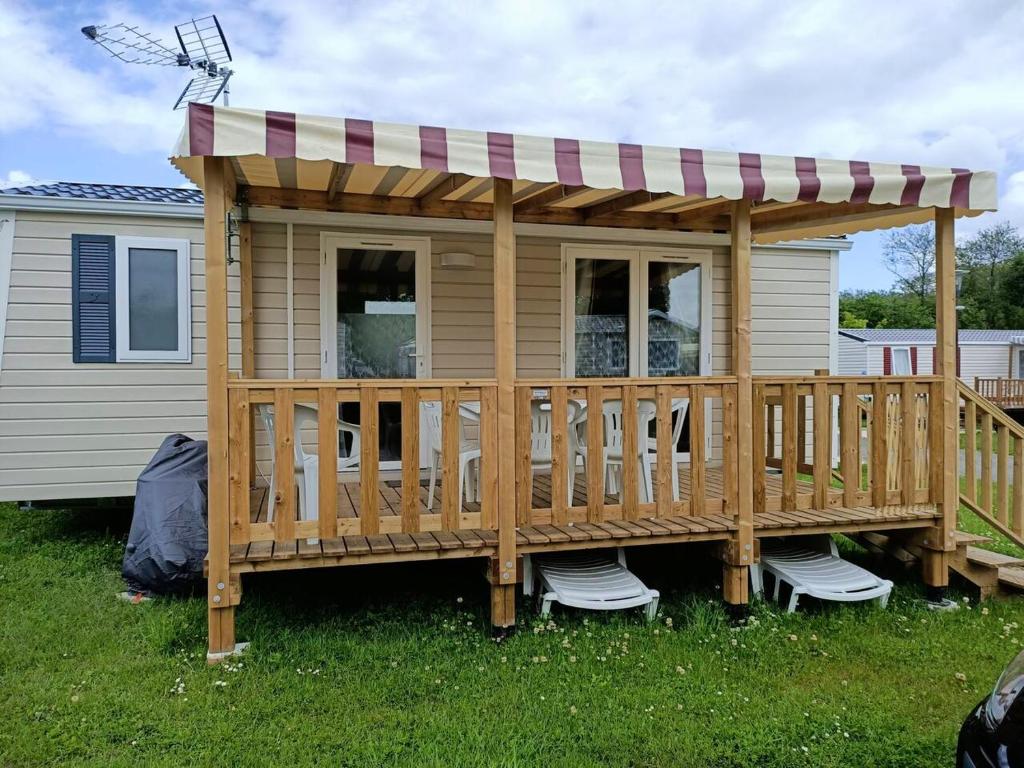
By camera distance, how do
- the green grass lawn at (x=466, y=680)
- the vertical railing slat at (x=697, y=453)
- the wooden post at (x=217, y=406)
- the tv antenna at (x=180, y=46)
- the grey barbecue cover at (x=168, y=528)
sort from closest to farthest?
the green grass lawn at (x=466, y=680)
the wooden post at (x=217, y=406)
the vertical railing slat at (x=697, y=453)
the grey barbecue cover at (x=168, y=528)
the tv antenna at (x=180, y=46)

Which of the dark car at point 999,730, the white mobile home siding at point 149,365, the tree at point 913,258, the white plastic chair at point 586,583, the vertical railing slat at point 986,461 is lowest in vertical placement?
the white plastic chair at point 586,583

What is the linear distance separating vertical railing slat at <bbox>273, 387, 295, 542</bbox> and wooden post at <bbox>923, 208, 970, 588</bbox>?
3.72 meters

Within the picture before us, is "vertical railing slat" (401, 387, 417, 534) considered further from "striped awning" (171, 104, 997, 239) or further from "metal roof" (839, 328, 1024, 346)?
"metal roof" (839, 328, 1024, 346)

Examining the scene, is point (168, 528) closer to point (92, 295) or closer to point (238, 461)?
point (238, 461)

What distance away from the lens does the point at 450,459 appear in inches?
151

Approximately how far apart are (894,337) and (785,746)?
2362 cm

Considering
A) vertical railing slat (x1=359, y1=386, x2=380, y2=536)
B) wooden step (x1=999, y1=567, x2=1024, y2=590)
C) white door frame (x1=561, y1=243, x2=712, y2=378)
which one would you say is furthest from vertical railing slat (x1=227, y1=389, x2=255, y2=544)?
wooden step (x1=999, y1=567, x2=1024, y2=590)

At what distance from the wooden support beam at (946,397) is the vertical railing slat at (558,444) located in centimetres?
231

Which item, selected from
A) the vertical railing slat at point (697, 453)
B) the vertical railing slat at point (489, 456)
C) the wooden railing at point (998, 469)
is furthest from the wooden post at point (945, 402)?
the vertical railing slat at point (489, 456)

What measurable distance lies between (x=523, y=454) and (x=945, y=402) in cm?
264

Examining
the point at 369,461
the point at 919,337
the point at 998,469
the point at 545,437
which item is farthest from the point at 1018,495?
the point at 919,337

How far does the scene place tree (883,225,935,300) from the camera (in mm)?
37062

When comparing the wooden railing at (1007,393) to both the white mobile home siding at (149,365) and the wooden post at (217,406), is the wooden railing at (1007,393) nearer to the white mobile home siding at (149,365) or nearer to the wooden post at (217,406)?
the white mobile home siding at (149,365)

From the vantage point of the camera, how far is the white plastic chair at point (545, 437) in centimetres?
464
